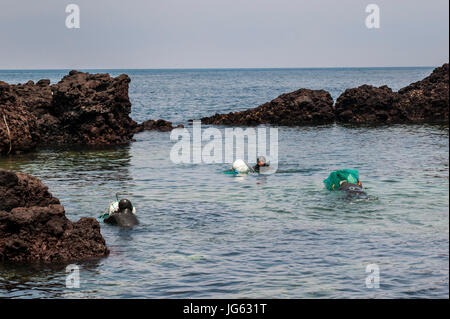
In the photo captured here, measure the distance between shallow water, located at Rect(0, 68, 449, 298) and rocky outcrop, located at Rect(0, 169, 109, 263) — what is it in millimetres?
608

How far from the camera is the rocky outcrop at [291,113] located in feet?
177

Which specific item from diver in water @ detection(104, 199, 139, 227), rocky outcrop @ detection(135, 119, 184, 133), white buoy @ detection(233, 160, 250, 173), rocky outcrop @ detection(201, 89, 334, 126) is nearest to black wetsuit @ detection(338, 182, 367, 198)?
white buoy @ detection(233, 160, 250, 173)

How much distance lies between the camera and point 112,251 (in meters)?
15.5

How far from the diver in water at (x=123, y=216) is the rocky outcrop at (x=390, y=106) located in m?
37.3

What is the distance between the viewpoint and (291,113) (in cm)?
5428

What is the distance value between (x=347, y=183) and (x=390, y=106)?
32865mm

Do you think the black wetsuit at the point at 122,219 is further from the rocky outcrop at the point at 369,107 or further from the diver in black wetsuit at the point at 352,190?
the rocky outcrop at the point at 369,107

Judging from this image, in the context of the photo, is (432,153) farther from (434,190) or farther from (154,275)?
(154,275)

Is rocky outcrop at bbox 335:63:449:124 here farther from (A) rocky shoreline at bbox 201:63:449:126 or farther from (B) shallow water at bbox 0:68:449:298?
(B) shallow water at bbox 0:68:449:298

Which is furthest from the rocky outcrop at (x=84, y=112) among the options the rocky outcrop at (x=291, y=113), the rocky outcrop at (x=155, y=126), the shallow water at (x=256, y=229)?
the rocky outcrop at (x=291, y=113)

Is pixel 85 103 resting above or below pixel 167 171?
above
